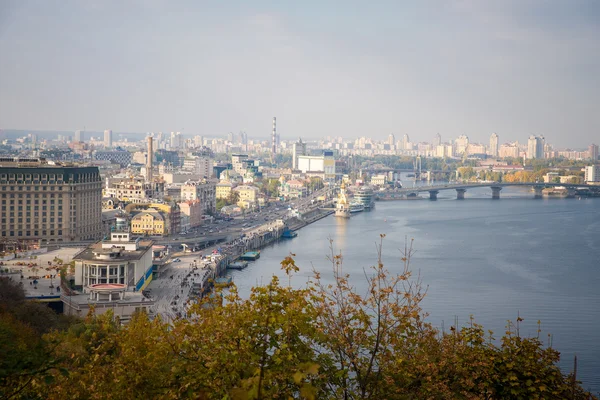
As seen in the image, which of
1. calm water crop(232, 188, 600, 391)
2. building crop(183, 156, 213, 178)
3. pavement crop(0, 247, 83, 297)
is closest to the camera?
calm water crop(232, 188, 600, 391)

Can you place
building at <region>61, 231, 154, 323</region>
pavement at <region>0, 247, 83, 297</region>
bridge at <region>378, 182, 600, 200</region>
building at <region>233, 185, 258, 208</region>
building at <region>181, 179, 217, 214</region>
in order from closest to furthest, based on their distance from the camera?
building at <region>61, 231, 154, 323</region> < pavement at <region>0, 247, 83, 297</region> < building at <region>181, 179, 217, 214</region> < building at <region>233, 185, 258, 208</region> < bridge at <region>378, 182, 600, 200</region>

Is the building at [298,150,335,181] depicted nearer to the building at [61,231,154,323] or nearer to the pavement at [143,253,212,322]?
the pavement at [143,253,212,322]

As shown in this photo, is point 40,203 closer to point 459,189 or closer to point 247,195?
point 247,195

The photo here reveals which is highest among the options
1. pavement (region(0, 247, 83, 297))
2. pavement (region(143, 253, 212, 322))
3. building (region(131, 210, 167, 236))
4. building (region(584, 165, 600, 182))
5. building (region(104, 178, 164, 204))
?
building (region(584, 165, 600, 182))

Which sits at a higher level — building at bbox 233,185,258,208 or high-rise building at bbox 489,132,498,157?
high-rise building at bbox 489,132,498,157

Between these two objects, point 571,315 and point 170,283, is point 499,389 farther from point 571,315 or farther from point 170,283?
point 170,283

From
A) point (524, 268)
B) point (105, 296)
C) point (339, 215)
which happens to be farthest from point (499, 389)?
point (339, 215)

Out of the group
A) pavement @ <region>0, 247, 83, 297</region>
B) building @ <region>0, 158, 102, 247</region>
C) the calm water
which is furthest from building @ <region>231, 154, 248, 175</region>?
pavement @ <region>0, 247, 83, 297</region>

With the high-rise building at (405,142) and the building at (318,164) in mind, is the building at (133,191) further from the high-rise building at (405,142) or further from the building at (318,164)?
the high-rise building at (405,142)
